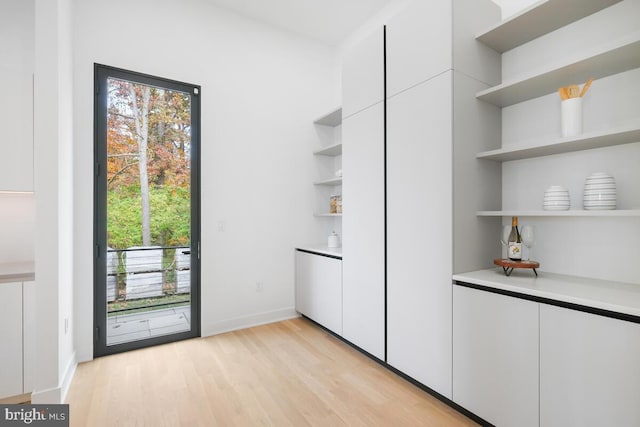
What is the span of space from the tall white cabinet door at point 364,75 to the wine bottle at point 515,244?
4.44 ft

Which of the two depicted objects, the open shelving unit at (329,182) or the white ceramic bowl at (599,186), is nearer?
the white ceramic bowl at (599,186)

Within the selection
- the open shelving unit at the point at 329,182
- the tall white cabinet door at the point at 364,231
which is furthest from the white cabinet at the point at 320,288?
the open shelving unit at the point at 329,182

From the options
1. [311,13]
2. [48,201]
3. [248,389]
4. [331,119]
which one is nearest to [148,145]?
[48,201]

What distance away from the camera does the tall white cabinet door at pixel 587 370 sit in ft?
4.14

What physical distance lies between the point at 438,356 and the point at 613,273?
108 centimetres

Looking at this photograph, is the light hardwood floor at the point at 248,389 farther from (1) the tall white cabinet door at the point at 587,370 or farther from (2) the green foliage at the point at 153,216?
(2) the green foliage at the point at 153,216

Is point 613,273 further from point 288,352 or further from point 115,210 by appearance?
point 115,210

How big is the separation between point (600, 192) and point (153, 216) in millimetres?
3312

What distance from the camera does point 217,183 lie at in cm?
319

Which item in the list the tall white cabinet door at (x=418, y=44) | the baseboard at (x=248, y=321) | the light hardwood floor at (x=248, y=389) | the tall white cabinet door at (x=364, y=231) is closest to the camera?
the light hardwood floor at (x=248, y=389)

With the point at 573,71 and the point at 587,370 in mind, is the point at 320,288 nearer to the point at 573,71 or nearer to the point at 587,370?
the point at 587,370

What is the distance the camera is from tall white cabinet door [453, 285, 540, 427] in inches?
61.3

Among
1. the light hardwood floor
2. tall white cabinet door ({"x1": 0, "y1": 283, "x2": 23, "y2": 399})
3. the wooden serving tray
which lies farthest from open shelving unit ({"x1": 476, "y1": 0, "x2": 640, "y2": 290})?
tall white cabinet door ({"x1": 0, "y1": 283, "x2": 23, "y2": 399})

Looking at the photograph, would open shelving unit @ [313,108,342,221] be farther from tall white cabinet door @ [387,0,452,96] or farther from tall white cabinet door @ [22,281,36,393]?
tall white cabinet door @ [22,281,36,393]
